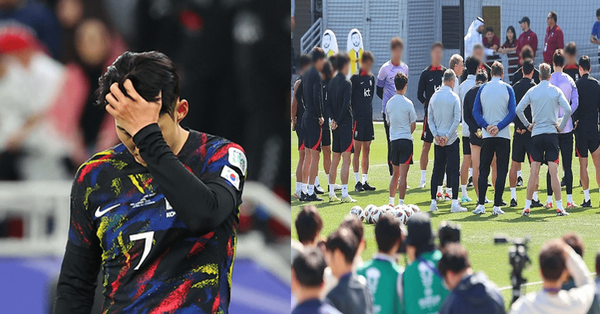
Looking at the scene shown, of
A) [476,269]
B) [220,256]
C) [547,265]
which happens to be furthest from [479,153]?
[220,256]

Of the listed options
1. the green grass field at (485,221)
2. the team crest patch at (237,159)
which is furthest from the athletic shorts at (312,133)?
the team crest patch at (237,159)

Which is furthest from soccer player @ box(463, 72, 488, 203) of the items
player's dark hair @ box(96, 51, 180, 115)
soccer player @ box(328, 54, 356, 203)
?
player's dark hair @ box(96, 51, 180, 115)

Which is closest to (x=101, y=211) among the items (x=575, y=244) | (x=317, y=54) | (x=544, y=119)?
(x=575, y=244)

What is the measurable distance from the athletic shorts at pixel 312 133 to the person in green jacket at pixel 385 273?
3445 mm

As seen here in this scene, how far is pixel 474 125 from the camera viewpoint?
22.0ft

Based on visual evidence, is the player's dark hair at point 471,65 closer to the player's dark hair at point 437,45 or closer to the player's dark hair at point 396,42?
the player's dark hair at point 437,45

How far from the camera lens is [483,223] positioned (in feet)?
20.7

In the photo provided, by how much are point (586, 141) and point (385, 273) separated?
509 cm

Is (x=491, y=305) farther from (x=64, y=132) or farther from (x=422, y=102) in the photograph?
(x=422, y=102)

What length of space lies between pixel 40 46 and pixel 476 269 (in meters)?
2.91

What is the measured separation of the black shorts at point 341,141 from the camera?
688cm

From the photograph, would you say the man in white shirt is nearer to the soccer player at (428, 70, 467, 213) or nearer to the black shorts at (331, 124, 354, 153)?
the soccer player at (428, 70, 467, 213)

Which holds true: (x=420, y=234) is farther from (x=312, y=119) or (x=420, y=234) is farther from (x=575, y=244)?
(x=312, y=119)

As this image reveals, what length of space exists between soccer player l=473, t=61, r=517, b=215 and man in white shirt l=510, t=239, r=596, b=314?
3528 mm
